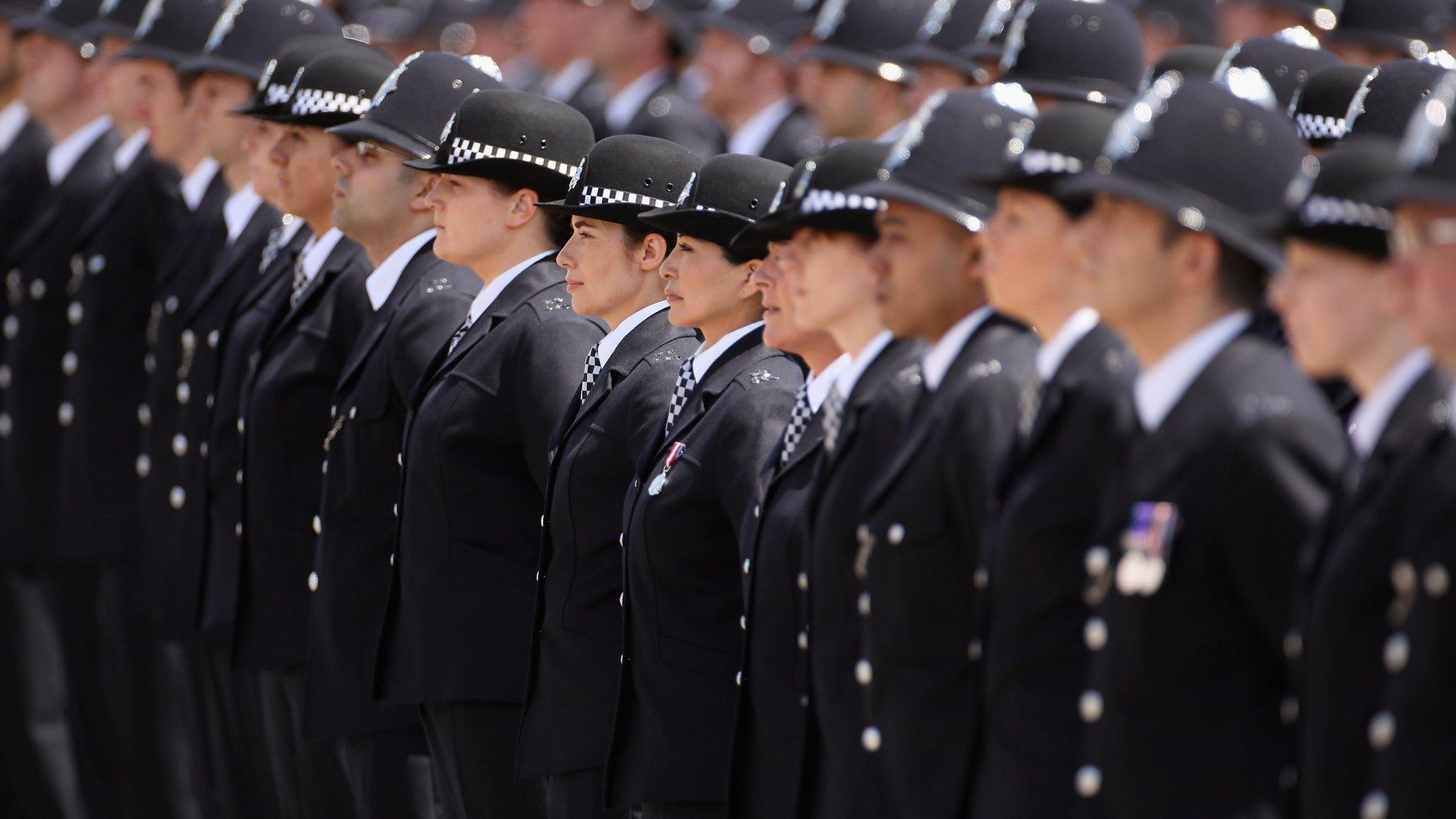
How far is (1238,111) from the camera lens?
3168mm

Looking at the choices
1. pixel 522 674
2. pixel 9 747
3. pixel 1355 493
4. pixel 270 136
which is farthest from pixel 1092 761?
pixel 9 747

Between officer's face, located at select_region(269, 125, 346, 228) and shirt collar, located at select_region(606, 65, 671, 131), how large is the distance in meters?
4.14

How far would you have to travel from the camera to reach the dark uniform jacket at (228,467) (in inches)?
241

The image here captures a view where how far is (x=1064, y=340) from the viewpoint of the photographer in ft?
11.1

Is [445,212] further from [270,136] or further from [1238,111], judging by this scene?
[1238,111]

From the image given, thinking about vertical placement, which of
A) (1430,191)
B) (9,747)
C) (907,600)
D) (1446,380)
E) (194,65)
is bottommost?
(9,747)

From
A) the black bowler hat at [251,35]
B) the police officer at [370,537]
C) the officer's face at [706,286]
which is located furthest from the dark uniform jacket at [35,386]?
the officer's face at [706,286]

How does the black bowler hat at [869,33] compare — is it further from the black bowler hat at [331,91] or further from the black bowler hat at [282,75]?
the black bowler hat at [331,91]

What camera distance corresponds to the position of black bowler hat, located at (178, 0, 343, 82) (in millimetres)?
6980

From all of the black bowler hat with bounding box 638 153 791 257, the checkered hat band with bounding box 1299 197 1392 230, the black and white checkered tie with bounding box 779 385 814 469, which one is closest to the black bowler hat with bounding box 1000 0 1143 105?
the black bowler hat with bounding box 638 153 791 257

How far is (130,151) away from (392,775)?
321 cm

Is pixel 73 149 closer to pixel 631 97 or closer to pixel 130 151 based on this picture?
pixel 130 151

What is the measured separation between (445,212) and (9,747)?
3409 mm

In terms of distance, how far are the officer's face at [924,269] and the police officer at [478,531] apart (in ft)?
4.39
